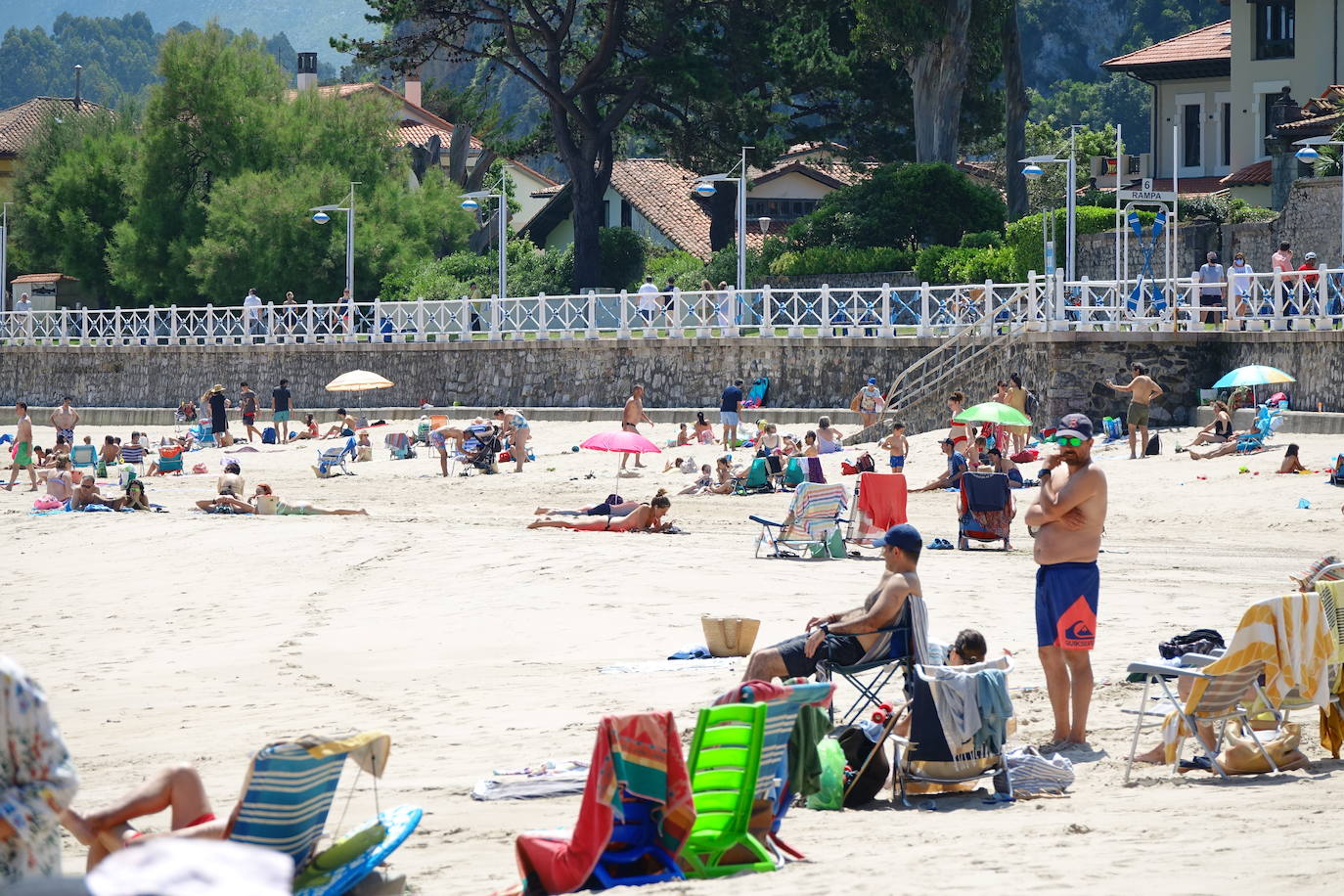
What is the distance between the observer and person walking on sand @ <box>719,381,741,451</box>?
24594mm

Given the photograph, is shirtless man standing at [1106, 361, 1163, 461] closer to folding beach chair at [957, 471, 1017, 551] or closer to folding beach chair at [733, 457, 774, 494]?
folding beach chair at [733, 457, 774, 494]

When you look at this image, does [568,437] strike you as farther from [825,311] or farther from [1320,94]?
[1320,94]

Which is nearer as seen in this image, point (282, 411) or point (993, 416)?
point (993, 416)

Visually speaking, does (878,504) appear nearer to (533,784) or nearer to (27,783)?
(533,784)

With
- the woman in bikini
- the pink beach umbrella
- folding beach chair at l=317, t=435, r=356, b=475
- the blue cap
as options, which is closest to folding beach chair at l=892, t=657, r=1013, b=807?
the blue cap

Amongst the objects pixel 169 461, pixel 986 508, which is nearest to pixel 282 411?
pixel 169 461

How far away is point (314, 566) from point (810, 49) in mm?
26117

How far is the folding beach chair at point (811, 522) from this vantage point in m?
14.0

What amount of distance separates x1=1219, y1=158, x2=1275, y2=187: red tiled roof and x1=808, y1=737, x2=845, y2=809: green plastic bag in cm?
3382

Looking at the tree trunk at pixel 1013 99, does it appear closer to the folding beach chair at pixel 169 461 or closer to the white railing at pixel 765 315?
the white railing at pixel 765 315

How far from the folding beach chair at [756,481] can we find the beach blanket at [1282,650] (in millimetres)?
13478

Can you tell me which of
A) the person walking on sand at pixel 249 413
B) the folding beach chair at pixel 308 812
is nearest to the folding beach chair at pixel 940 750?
the folding beach chair at pixel 308 812

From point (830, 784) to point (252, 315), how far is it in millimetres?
33559

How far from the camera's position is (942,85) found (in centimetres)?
3569
